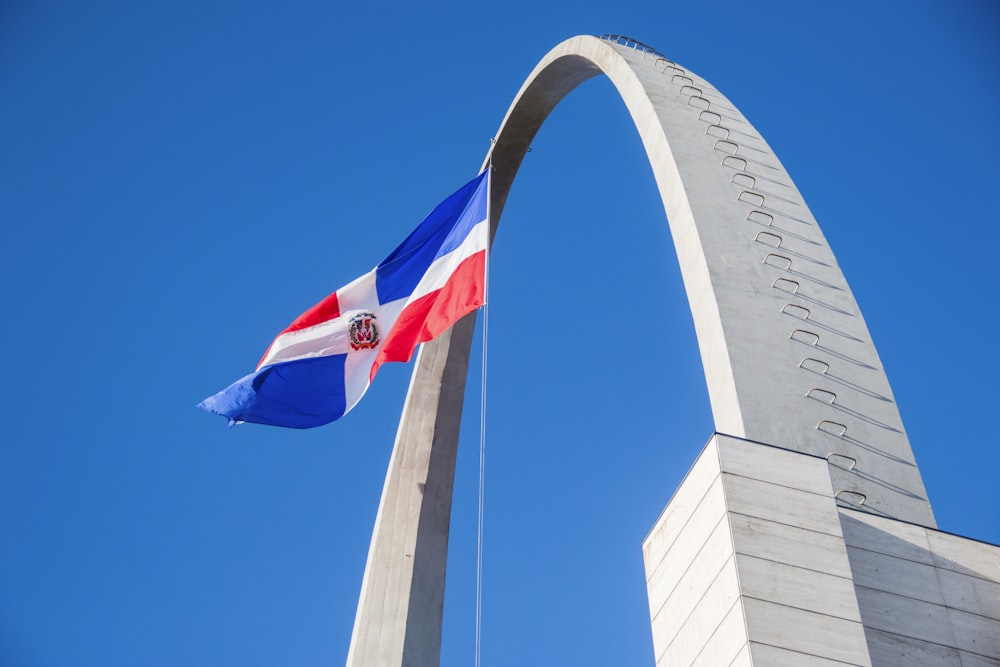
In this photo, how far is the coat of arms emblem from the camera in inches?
760

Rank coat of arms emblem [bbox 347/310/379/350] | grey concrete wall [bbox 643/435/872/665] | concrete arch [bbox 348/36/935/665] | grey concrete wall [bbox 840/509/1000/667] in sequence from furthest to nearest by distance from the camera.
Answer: coat of arms emblem [bbox 347/310/379/350] → concrete arch [bbox 348/36/935/665] → grey concrete wall [bbox 840/509/1000/667] → grey concrete wall [bbox 643/435/872/665]

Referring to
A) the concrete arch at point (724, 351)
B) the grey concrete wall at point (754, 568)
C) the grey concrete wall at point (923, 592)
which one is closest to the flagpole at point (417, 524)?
the concrete arch at point (724, 351)

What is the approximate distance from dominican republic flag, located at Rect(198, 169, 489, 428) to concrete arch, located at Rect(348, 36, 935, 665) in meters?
3.58

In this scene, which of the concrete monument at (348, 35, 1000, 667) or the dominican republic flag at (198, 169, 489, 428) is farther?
the dominican republic flag at (198, 169, 489, 428)

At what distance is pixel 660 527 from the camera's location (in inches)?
496

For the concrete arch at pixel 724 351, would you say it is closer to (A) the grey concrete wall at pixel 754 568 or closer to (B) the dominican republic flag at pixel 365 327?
(A) the grey concrete wall at pixel 754 568

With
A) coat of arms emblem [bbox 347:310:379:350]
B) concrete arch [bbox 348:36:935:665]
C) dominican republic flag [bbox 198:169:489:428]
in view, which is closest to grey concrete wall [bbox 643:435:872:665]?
concrete arch [bbox 348:36:935:665]

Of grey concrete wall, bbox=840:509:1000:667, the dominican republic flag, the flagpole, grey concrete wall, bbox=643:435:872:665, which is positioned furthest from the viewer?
the flagpole

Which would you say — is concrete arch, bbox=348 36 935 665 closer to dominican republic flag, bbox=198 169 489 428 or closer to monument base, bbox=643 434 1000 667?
monument base, bbox=643 434 1000 667

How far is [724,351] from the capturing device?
1339 centimetres

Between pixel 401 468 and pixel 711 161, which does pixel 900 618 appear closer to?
pixel 711 161

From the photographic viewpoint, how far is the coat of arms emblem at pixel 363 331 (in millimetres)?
19297

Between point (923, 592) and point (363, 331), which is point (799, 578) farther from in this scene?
point (363, 331)

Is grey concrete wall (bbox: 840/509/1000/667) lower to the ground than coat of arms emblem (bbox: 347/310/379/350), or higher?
lower
